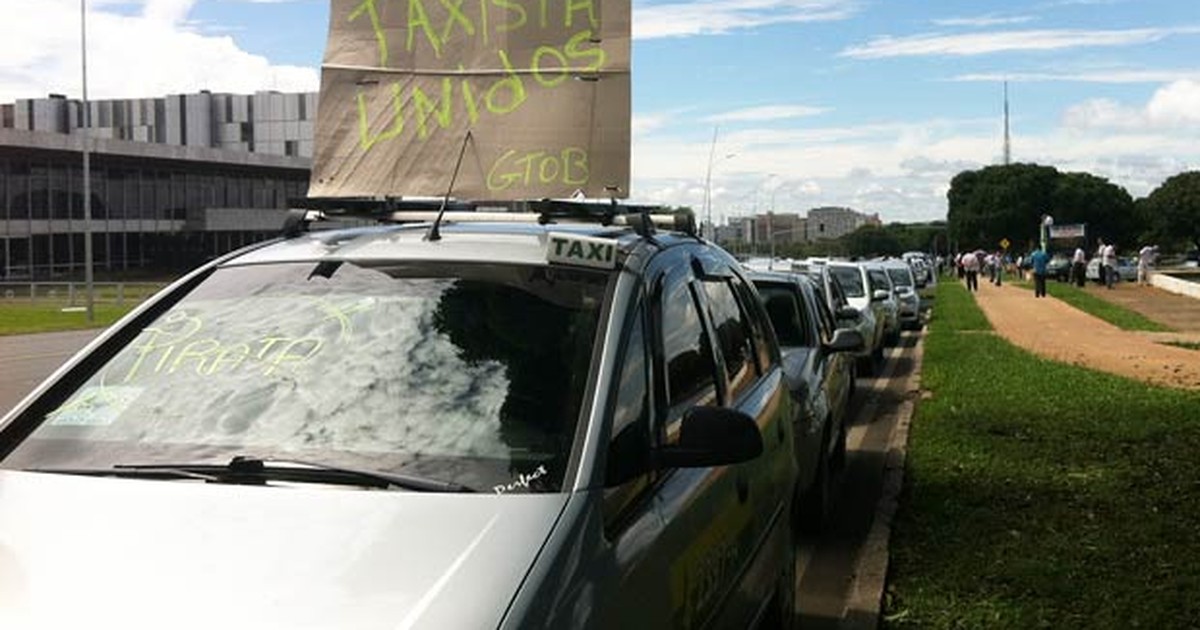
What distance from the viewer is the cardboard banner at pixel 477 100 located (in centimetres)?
467

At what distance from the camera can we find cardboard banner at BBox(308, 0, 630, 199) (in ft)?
15.3

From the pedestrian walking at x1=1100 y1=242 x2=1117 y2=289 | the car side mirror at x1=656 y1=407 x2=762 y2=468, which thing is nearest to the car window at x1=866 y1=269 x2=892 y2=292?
the car side mirror at x1=656 y1=407 x2=762 y2=468

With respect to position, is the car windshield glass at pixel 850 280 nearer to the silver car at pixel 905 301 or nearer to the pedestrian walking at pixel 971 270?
the silver car at pixel 905 301

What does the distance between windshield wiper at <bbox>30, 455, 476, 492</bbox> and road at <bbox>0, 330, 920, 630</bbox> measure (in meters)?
3.40

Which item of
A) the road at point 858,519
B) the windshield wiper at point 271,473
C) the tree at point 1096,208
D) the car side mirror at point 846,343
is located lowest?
the road at point 858,519

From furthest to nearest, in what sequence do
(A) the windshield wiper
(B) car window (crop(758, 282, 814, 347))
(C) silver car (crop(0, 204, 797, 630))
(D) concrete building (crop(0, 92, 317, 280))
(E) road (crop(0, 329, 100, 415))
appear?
1. (D) concrete building (crop(0, 92, 317, 280))
2. (E) road (crop(0, 329, 100, 415))
3. (B) car window (crop(758, 282, 814, 347))
4. (A) the windshield wiper
5. (C) silver car (crop(0, 204, 797, 630))

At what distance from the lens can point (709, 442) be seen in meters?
2.92

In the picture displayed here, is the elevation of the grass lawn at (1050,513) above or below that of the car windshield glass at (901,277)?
below

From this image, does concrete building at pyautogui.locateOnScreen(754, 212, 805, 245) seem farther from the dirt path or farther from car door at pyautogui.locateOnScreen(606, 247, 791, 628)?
car door at pyautogui.locateOnScreen(606, 247, 791, 628)

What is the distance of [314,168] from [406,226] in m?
1.13

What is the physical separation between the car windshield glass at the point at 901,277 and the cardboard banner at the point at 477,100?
23496 mm

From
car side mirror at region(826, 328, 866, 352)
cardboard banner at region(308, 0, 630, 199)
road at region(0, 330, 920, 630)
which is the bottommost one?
road at region(0, 330, 920, 630)

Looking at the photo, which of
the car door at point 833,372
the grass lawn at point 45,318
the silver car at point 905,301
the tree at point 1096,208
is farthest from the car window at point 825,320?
the tree at point 1096,208

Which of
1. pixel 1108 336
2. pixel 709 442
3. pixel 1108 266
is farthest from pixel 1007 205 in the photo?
pixel 709 442
